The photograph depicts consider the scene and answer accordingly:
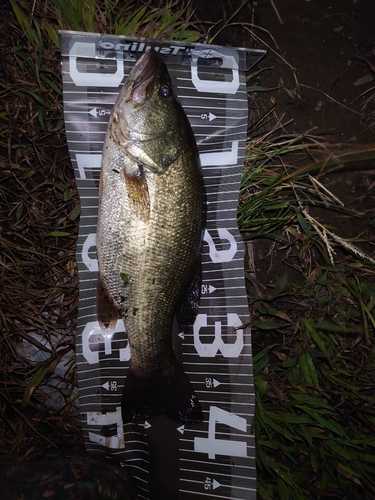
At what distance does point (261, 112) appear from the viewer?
2459 mm

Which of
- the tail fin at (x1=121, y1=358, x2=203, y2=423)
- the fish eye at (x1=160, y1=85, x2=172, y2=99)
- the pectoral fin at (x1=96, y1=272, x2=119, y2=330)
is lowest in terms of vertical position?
the tail fin at (x1=121, y1=358, x2=203, y2=423)

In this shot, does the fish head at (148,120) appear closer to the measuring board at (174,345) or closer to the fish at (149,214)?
the fish at (149,214)

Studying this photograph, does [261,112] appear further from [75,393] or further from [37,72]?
[75,393]

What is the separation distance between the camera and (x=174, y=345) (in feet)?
7.38

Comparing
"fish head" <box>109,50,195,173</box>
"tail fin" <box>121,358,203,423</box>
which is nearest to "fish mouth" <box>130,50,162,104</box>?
"fish head" <box>109,50,195,173</box>

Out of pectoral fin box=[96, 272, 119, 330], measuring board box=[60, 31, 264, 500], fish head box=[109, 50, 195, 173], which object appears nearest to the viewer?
fish head box=[109, 50, 195, 173]

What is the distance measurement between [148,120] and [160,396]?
1.44m

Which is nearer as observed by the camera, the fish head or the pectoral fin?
→ the fish head

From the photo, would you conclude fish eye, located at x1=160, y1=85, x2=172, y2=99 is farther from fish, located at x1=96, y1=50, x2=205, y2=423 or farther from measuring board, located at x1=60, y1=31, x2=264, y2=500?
measuring board, located at x1=60, y1=31, x2=264, y2=500

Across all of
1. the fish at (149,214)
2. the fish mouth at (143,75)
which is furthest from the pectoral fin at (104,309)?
the fish mouth at (143,75)

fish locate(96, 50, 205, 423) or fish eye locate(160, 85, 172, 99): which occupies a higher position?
fish eye locate(160, 85, 172, 99)

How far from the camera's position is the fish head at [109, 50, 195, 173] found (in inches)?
74.5

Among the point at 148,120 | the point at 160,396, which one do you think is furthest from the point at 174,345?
the point at 148,120

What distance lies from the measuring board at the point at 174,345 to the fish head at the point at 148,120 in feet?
1.10
